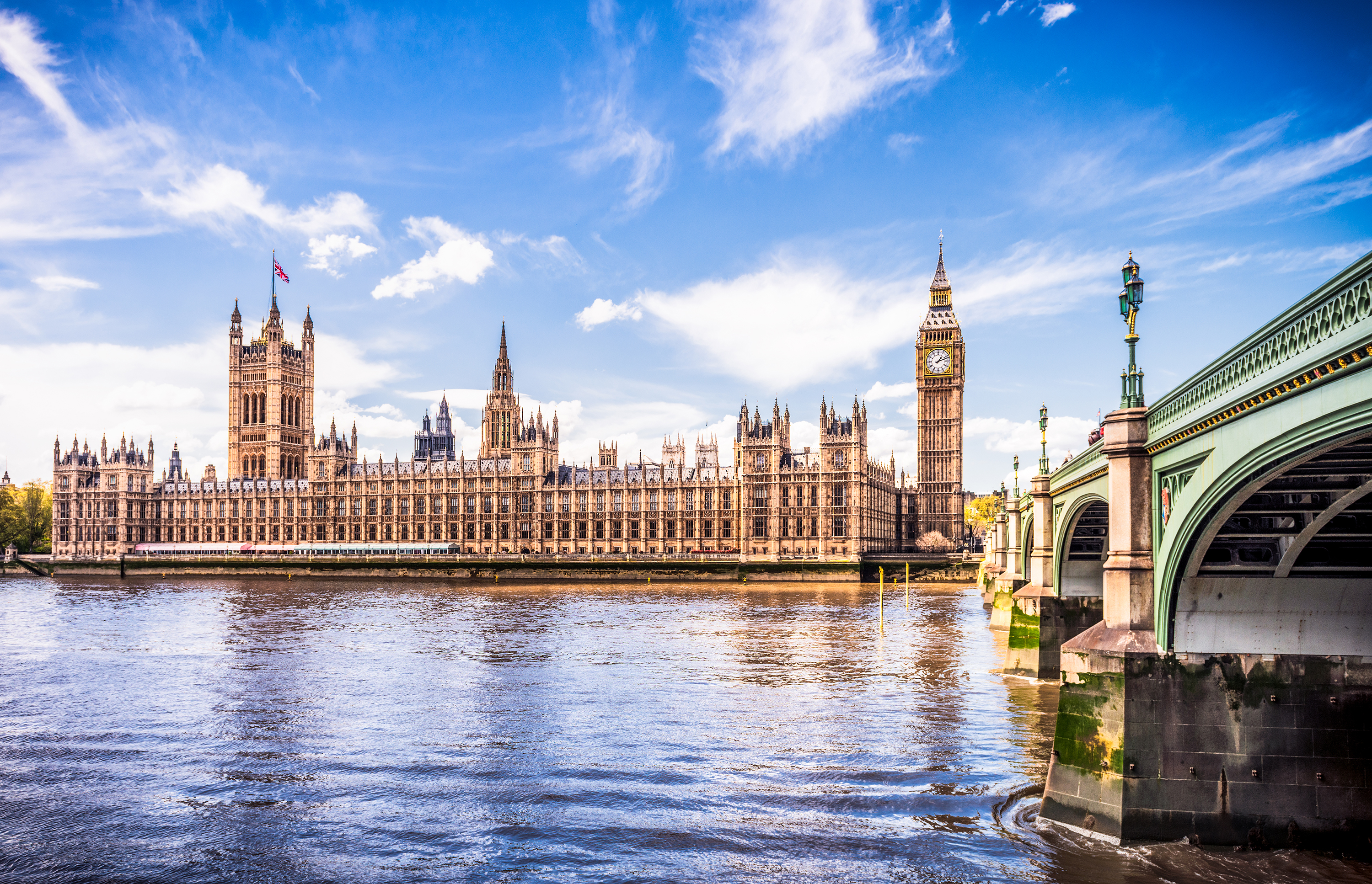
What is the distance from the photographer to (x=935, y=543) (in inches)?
5300

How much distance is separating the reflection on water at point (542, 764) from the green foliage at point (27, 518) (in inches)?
4740

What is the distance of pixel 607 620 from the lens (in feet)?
196

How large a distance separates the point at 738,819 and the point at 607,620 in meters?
40.6

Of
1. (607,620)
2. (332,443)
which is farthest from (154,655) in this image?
(332,443)

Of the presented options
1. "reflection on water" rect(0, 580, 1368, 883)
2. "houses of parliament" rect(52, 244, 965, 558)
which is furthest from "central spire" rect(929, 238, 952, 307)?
"reflection on water" rect(0, 580, 1368, 883)

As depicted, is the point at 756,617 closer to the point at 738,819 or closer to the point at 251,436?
the point at 738,819

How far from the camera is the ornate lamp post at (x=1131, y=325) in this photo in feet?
57.8

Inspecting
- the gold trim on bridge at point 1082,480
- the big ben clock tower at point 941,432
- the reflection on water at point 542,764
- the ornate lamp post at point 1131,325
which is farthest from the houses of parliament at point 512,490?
the ornate lamp post at point 1131,325

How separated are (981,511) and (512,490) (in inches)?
2486

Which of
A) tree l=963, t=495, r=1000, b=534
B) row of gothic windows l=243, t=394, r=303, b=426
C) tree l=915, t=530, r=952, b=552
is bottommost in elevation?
tree l=915, t=530, r=952, b=552

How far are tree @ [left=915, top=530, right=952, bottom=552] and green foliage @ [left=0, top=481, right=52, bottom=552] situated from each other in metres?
134

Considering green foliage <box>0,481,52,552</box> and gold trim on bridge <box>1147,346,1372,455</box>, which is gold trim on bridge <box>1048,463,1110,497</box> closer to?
gold trim on bridge <box>1147,346,1372,455</box>

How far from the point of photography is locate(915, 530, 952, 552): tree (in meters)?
134

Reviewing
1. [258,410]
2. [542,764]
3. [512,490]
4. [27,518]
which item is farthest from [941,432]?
[27,518]
